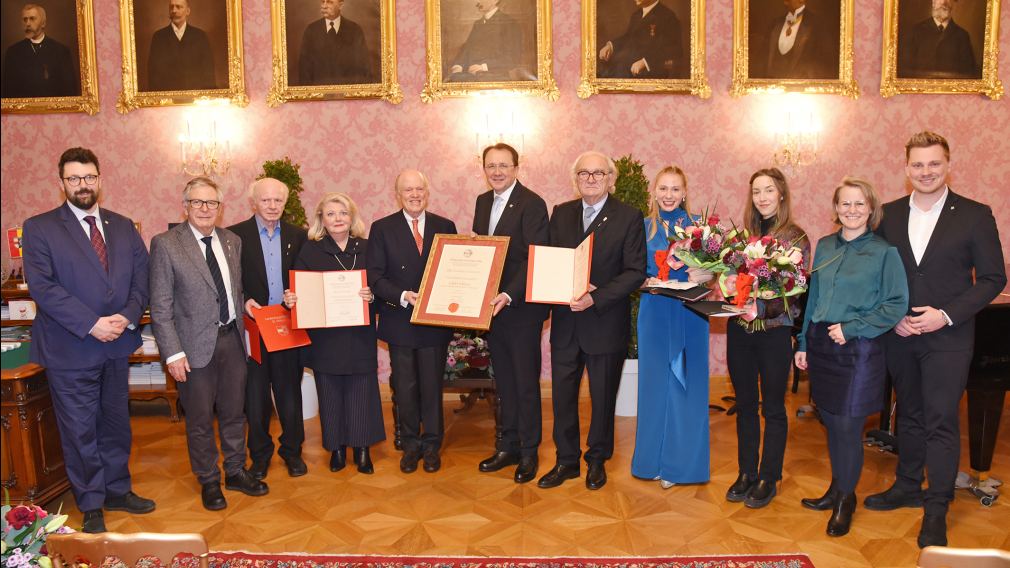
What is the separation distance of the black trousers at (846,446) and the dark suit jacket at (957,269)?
51 cm

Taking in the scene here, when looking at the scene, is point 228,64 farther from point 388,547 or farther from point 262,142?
point 388,547

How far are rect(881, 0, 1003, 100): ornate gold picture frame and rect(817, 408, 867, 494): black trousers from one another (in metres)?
3.82

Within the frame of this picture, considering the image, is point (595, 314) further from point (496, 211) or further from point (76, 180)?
point (76, 180)

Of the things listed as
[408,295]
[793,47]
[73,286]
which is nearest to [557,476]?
[408,295]

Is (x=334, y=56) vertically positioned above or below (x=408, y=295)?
above

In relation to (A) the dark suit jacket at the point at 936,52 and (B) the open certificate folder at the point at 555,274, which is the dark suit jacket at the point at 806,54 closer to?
(A) the dark suit jacket at the point at 936,52

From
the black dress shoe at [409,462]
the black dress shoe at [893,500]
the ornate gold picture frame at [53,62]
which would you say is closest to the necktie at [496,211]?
the black dress shoe at [409,462]

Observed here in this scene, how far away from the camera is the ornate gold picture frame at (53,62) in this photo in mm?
6168

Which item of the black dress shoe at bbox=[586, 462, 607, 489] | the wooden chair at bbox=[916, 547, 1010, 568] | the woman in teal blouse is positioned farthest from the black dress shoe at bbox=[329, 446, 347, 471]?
the wooden chair at bbox=[916, 547, 1010, 568]

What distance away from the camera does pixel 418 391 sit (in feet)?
14.5

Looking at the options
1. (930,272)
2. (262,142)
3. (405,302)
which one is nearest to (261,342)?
(405,302)

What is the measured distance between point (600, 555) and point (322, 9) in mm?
4862

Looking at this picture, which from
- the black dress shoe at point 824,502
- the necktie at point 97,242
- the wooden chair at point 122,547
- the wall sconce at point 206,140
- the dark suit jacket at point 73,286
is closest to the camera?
the wooden chair at point 122,547

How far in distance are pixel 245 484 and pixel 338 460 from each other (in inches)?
22.8
